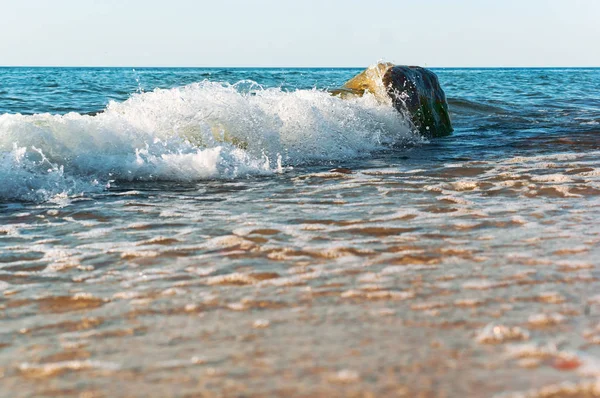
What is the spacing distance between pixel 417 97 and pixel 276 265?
313 inches

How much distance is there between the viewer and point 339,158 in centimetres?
830

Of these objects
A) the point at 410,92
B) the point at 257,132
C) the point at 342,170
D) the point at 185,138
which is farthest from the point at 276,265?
the point at 410,92

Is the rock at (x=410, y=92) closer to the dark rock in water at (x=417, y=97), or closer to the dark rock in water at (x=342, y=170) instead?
the dark rock in water at (x=417, y=97)

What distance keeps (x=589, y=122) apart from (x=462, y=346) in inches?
447

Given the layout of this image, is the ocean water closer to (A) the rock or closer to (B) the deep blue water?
(B) the deep blue water

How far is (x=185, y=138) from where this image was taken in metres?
7.80

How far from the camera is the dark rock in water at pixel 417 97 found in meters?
10.8

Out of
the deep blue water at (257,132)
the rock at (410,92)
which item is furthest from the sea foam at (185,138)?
the rock at (410,92)

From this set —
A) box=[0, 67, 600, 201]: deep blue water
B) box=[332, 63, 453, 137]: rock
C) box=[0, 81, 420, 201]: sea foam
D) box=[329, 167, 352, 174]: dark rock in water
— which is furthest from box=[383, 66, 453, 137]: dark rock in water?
box=[329, 167, 352, 174]: dark rock in water

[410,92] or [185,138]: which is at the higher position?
[410,92]

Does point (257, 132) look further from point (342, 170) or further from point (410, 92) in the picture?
point (410, 92)

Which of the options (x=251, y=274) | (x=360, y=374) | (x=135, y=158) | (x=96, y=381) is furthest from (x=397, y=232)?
(x=135, y=158)

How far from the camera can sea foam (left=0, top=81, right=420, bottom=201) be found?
21.2 feet

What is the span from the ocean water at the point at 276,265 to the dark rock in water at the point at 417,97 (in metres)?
2.72
